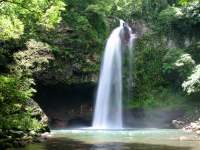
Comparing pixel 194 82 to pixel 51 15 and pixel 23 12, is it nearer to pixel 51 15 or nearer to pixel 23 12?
pixel 51 15

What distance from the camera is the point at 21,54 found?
25.7 metres

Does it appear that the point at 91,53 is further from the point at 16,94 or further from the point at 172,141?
the point at 16,94

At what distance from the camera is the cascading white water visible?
3491cm

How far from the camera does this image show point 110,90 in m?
35.9

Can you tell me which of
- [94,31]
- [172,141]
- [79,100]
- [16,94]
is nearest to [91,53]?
[94,31]

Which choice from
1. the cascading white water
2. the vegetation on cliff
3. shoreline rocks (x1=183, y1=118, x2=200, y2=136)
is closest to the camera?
shoreline rocks (x1=183, y1=118, x2=200, y2=136)

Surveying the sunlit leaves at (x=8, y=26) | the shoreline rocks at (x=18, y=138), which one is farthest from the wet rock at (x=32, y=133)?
the sunlit leaves at (x=8, y=26)

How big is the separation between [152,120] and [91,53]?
23.1 ft

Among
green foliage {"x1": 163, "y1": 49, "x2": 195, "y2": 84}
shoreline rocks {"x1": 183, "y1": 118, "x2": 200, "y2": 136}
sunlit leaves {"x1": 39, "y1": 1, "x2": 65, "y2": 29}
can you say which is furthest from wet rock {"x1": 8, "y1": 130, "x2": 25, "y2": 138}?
green foliage {"x1": 163, "y1": 49, "x2": 195, "y2": 84}

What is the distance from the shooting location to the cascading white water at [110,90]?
3491 cm

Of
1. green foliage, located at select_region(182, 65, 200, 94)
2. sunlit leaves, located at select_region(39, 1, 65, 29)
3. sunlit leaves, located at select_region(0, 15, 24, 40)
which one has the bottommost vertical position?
green foliage, located at select_region(182, 65, 200, 94)

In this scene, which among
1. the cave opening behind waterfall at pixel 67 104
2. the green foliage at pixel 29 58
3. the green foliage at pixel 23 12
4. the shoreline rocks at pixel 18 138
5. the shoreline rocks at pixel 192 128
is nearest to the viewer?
the green foliage at pixel 23 12

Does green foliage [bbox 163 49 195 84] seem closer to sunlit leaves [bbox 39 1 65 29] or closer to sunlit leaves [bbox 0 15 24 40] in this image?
sunlit leaves [bbox 39 1 65 29]

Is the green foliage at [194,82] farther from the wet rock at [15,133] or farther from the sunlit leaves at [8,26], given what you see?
the sunlit leaves at [8,26]
